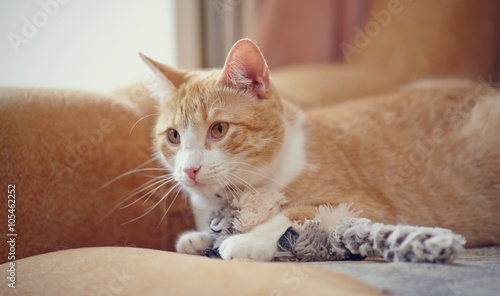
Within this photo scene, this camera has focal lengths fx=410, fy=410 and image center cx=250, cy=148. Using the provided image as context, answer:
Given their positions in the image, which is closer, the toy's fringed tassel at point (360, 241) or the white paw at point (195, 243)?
the toy's fringed tassel at point (360, 241)

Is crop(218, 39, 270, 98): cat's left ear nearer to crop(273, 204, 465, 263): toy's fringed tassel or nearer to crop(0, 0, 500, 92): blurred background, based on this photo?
crop(273, 204, 465, 263): toy's fringed tassel

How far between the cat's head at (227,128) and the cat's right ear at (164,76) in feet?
0.04

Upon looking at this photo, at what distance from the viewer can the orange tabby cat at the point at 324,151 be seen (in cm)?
120

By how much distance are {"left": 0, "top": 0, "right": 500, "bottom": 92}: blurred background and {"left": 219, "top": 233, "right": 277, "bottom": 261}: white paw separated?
0.95 m

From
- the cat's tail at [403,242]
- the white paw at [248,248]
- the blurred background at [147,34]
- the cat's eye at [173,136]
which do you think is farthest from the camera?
the blurred background at [147,34]

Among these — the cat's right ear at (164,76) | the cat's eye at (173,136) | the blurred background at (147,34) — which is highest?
the blurred background at (147,34)

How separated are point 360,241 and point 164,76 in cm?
83

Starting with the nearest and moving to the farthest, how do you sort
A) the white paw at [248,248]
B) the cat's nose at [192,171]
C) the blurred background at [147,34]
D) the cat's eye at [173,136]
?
the white paw at [248,248] < the cat's nose at [192,171] < the cat's eye at [173,136] < the blurred background at [147,34]

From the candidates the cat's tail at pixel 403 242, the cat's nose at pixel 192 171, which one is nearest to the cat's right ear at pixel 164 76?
the cat's nose at pixel 192 171

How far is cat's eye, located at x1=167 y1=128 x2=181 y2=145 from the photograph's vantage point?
52.2 inches

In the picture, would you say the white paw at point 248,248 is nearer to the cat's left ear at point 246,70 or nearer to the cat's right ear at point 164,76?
the cat's left ear at point 246,70

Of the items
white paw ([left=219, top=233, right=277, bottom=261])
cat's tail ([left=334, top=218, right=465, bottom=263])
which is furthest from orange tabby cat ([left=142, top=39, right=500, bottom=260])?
cat's tail ([left=334, top=218, right=465, bottom=263])

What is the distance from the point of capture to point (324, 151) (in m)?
1.43

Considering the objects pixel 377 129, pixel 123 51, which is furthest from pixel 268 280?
pixel 123 51
